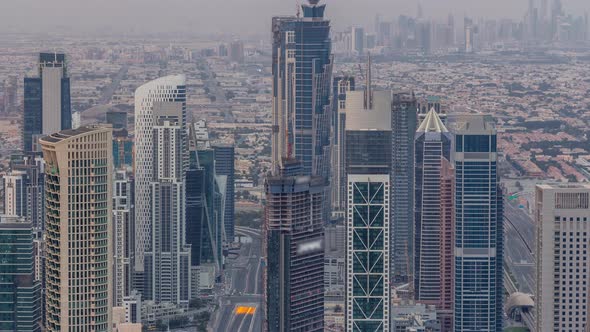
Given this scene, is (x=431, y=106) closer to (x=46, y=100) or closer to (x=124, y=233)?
(x=46, y=100)

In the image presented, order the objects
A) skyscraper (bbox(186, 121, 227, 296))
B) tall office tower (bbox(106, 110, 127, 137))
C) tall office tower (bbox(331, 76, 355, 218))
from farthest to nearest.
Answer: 1. skyscraper (bbox(186, 121, 227, 296))
2. tall office tower (bbox(106, 110, 127, 137))
3. tall office tower (bbox(331, 76, 355, 218))

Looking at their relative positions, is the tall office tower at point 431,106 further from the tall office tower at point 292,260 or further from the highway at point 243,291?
the tall office tower at point 292,260

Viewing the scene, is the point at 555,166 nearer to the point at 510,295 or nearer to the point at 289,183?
the point at 510,295

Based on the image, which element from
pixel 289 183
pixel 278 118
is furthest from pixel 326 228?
pixel 278 118

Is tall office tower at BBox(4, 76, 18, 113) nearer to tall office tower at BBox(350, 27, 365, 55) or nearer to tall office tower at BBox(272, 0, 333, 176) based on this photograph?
tall office tower at BBox(272, 0, 333, 176)

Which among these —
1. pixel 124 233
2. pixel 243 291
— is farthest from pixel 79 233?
pixel 243 291

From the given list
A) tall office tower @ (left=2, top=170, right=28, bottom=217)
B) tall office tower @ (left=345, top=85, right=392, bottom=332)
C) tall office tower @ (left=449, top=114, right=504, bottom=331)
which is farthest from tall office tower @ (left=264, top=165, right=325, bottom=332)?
tall office tower @ (left=449, top=114, right=504, bottom=331)
